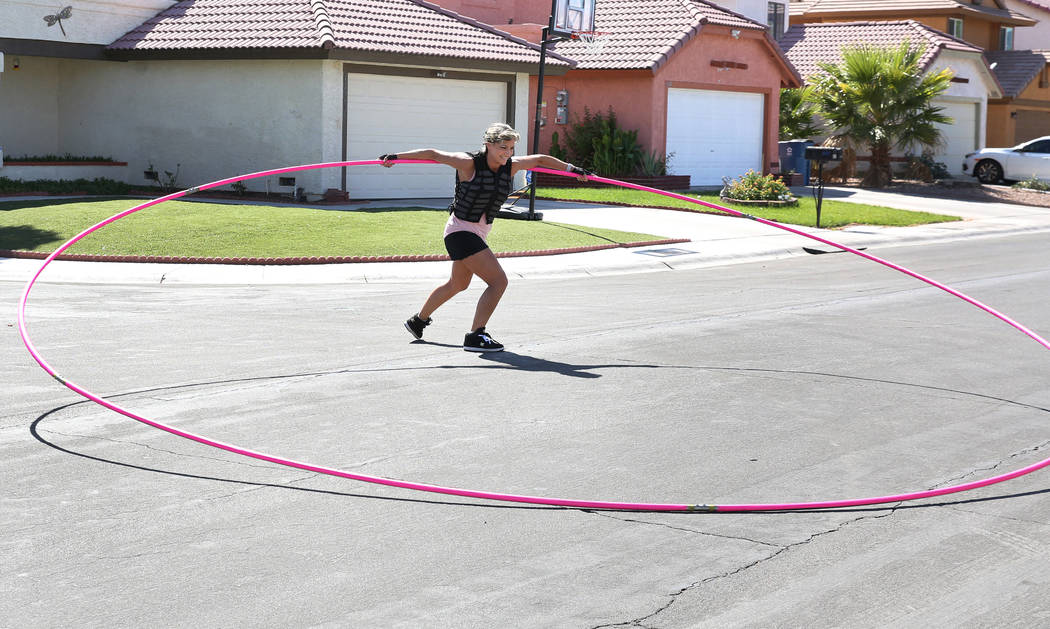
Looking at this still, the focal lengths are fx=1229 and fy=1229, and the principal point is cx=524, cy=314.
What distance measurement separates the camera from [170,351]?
951cm

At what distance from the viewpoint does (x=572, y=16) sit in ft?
75.0

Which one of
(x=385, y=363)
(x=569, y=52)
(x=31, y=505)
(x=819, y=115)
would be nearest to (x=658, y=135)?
(x=569, y=52)

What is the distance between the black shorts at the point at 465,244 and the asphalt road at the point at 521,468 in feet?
2.71

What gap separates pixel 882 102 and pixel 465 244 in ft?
86.3

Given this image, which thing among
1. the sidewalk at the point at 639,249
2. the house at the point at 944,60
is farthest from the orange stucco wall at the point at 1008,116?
the sidewalk at the point at 639,249

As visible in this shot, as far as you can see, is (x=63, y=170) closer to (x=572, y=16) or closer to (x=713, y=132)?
(x=572, y=16)

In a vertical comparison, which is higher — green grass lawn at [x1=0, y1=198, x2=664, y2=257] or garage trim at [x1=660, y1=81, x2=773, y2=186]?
garage trim at [x1=660, y1=81, x2=773, y2=186]

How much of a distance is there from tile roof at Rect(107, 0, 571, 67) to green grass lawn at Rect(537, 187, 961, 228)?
9.87 feet

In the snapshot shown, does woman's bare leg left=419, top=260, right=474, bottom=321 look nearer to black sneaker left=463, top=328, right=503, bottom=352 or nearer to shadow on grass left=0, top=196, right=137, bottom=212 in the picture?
black sneaker left=463, top=328, right=503, bottom=352

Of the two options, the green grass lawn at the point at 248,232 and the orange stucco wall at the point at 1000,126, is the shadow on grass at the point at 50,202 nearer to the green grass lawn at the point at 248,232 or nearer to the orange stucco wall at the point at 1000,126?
the green grass lawn at the point at 248,232

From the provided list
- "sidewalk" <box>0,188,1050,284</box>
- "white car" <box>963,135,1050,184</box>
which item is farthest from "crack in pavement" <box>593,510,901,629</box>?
"white car" <box>963,135,1050,184</box>

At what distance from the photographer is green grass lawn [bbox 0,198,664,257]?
52.8 ft

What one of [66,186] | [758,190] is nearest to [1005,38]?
[758,190]

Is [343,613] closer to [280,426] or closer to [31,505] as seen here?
[31,505]
